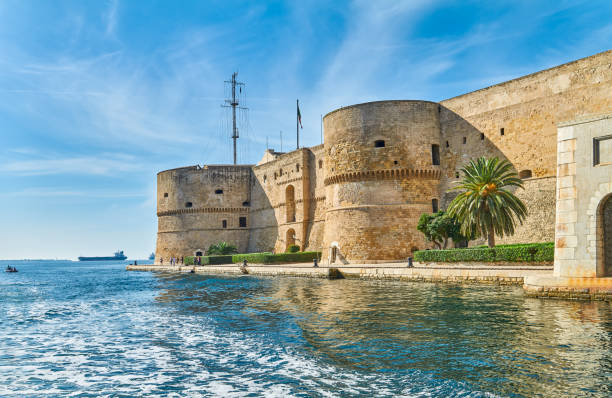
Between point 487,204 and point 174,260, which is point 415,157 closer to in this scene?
point 487,204

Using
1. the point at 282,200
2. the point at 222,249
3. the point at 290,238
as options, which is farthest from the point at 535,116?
the point at 222,249

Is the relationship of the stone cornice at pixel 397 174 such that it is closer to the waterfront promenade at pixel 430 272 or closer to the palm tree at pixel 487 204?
the waterfront promenade at pixel 430 272

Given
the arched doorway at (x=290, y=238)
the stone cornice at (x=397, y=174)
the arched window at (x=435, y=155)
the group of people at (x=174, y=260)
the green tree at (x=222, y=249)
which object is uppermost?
the arched window at (x=435, y=155)

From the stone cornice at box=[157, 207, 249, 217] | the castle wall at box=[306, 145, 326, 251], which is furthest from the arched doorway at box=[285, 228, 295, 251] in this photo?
the stone cornice at box=[157, 207, 249, 217]

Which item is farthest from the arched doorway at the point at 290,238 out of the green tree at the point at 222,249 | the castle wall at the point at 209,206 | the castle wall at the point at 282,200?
the castle wall at the point at 209,206

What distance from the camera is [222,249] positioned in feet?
146

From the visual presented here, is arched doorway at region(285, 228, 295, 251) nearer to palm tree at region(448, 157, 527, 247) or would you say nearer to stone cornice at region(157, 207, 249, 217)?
stone cornice at region(157, 207, 249, 217)

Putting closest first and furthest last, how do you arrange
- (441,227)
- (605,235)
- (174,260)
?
(605,235) < (441,227) < (174,260)

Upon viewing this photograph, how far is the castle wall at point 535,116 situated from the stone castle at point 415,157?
1.8 inches

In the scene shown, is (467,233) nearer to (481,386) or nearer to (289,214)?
(481,386)

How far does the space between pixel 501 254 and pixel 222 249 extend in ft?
92.9

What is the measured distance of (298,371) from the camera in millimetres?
8117

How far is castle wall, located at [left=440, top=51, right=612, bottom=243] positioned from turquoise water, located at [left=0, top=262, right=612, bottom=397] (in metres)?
9.22

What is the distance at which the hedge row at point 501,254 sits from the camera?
19.1 meters
